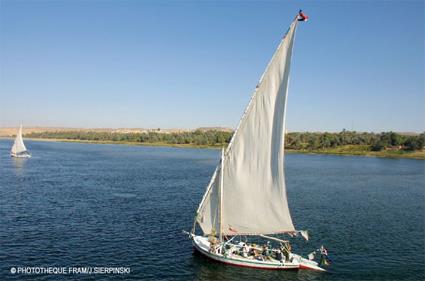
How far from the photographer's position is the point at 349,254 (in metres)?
43.6

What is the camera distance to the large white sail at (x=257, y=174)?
35688 millimetres

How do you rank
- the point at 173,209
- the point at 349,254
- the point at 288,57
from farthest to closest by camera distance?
the point at 173,209, the point at 349,254, the point at 288,57

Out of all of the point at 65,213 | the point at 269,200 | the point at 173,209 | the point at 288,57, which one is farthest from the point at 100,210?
the point at 288,57

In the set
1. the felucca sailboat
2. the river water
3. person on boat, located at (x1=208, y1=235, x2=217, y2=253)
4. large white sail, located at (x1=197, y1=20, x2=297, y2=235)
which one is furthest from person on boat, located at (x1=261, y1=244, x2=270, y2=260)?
person on boat, located at (x1=208, y1=235, x2=217, y2=253)

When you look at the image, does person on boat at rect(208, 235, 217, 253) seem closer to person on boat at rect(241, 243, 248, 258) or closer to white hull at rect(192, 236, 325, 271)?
white hull at rect(192, 236, 325, 271)

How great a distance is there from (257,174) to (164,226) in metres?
19.9

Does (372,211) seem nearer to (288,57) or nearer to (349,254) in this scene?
(349,254)

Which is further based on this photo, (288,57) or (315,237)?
(315,237)

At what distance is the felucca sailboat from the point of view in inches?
1421

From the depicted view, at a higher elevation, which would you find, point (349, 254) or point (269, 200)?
point (269, 200)

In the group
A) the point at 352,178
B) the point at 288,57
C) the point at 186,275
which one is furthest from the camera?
the point at 352,178

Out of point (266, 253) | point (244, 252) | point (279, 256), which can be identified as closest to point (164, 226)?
point (244, 252)

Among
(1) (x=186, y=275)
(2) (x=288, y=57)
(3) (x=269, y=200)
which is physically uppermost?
(2) (x=288, y=57)

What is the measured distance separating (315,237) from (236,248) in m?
13.5
